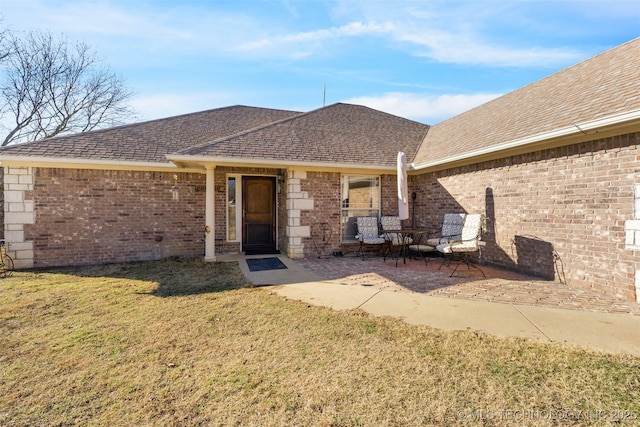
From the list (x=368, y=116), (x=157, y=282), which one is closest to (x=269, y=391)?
(x=157, y=282)

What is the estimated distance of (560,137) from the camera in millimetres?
5309

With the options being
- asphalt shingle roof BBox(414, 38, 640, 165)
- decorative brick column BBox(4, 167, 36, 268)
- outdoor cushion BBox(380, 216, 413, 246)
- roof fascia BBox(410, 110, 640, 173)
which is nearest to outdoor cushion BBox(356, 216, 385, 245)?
outdoor cushion BBox(380, 216, 413, 246)

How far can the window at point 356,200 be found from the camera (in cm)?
895

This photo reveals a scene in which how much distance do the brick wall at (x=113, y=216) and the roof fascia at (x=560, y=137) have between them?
724 cm

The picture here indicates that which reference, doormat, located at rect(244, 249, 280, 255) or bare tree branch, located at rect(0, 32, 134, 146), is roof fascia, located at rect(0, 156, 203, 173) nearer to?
doormat, located at rect(244, 249, 280, 255)

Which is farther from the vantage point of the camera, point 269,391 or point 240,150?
point 240,150

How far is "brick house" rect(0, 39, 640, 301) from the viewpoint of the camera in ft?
16.6

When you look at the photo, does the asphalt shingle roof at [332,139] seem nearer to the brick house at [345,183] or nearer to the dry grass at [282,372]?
the brick house at [345,183]

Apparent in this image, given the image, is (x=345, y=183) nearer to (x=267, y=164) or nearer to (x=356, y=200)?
(x=356, y=200)

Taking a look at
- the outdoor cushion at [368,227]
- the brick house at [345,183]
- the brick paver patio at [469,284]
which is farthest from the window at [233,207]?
the outdoor cushion at [368,227]

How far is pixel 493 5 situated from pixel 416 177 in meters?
4.63

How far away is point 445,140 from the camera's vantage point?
9.52 meters

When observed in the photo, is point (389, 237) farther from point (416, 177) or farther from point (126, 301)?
point (126, 301)

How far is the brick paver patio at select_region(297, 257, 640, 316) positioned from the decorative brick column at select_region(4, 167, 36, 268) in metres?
6.57
